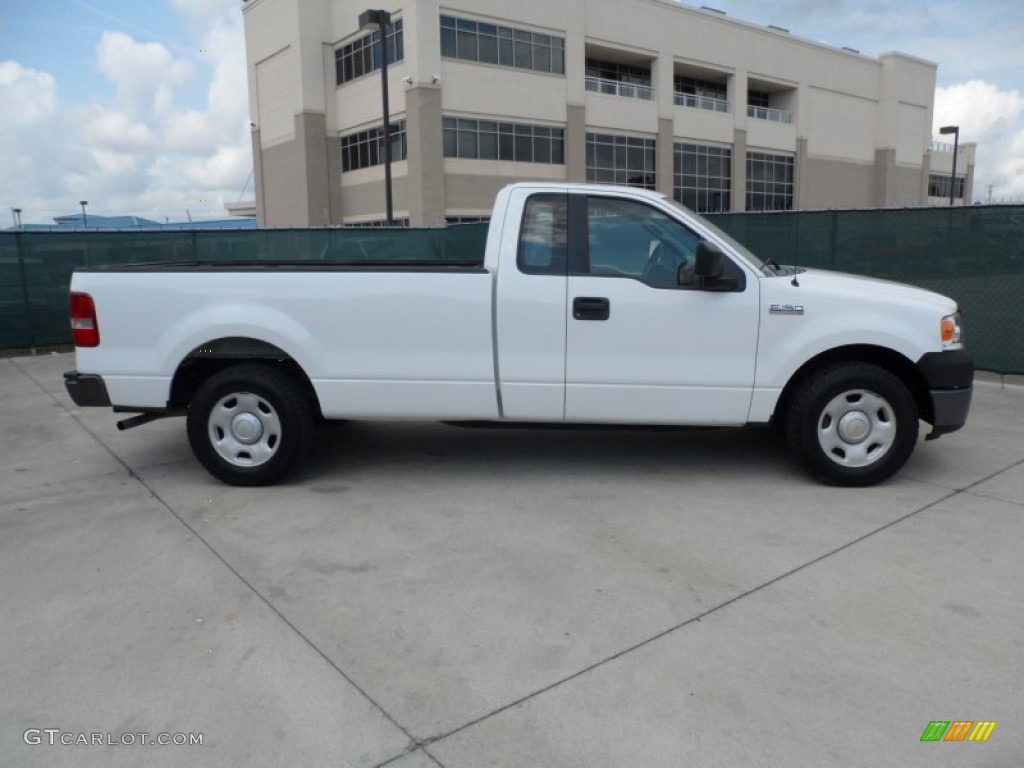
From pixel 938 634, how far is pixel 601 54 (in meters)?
44.8

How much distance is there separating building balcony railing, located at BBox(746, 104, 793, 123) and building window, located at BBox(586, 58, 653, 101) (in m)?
9.07

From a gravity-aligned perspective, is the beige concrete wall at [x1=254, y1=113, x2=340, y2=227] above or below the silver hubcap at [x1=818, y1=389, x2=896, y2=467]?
above

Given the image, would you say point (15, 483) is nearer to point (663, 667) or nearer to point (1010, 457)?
point (663, 667)

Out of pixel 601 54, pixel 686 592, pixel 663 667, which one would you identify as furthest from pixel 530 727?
pixel 601 54

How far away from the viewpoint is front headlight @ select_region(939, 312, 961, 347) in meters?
5.25

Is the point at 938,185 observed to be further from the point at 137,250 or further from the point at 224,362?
the point at 224,362

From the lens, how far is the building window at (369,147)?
37156mm

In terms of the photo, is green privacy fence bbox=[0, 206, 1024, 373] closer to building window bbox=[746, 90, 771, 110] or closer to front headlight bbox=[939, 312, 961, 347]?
front headlight bbox=[939, 312, 961, 347]

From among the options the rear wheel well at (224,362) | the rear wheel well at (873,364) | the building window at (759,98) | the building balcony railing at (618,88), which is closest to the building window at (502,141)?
the building balcony railing at (618,88)

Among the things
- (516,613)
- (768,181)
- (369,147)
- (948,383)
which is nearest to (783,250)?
(948,383)

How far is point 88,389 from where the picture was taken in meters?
5.50

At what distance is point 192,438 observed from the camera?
18.0 feet

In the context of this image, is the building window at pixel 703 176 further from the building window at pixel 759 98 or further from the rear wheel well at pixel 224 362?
the rear wheel well at pixel 224 362

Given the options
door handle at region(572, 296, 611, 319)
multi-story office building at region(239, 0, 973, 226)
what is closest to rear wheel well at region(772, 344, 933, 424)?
door handle at region(572, 296, 611, 319)
